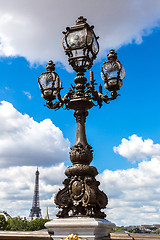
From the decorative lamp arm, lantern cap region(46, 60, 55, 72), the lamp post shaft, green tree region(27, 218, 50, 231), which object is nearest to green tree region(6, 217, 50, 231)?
green tree region(27, 218, 50, 231)

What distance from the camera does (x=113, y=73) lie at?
7.06 metres

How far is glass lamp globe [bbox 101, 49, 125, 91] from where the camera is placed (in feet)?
22.9

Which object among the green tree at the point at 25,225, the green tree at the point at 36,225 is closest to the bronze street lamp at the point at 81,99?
the green tree at the point at 25,225

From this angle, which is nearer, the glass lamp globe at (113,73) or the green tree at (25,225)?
the glass lamp globe at (113,73)

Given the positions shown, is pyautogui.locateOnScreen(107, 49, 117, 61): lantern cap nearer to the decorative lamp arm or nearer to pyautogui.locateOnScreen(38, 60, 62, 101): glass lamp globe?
the decorative lamp arm

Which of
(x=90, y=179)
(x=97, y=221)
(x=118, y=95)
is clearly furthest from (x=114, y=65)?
(x=97, y=221)

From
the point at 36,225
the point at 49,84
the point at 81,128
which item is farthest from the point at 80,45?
the point at 36,225

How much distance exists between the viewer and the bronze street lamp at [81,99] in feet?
21.0

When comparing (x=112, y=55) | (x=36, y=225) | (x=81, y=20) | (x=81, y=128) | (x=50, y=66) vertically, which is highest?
(x=81, y=20)

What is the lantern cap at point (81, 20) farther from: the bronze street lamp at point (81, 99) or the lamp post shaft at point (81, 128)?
the lamp post shaft at point (81, 128)

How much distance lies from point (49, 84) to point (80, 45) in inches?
48.7

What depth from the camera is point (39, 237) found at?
21.2ft

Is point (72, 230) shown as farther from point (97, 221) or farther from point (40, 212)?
point (40, 212)

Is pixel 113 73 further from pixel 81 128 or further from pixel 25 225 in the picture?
pixel 25 225
